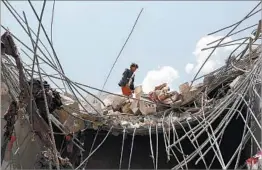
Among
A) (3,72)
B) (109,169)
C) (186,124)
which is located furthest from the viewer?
(109,169)

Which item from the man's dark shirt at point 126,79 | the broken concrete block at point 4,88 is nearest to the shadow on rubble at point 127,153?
the man's dark shirt at point 126,79

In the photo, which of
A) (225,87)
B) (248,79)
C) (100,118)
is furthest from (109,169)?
(248,79)

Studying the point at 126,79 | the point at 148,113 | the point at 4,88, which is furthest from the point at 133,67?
the point at 4,88

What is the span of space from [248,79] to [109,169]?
2.44m

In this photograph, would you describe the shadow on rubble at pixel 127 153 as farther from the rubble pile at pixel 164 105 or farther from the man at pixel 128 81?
the man at pixel 128 81

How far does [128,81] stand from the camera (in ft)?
21.6

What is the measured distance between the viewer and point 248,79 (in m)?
4.11

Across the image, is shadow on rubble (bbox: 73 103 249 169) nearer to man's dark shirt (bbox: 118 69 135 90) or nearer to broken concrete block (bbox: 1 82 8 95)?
man's dark shirt (bbox: 118 69 135 90)

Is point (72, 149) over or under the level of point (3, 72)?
under

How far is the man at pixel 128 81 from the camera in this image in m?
6.45

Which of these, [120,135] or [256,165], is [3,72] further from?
[120,135]

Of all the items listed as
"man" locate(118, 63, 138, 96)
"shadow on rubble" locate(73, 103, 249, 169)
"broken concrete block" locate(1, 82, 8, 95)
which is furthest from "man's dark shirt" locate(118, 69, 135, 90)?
"broken concrete block" locate(1, 82, 8, 95)

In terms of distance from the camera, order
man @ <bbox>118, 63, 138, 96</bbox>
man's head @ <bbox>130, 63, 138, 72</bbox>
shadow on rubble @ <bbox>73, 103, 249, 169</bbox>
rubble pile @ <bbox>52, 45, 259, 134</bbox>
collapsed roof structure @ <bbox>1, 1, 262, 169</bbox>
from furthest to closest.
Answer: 1. man's head @ <bbox>130, 63, 138, 72</bbox>
2. man @ <bbox>118, 63, 138, 96</bbox>
3. shadow on rubble @ <bbox>73, 103, 249, 169</bbox>
4. rubble pile @ <bbox>52, 45, 259, 134</bbox>
5. collapsed roof structure @ <bbox>1, 1, 262, 169</bbox>

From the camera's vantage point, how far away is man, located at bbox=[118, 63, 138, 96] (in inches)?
254
